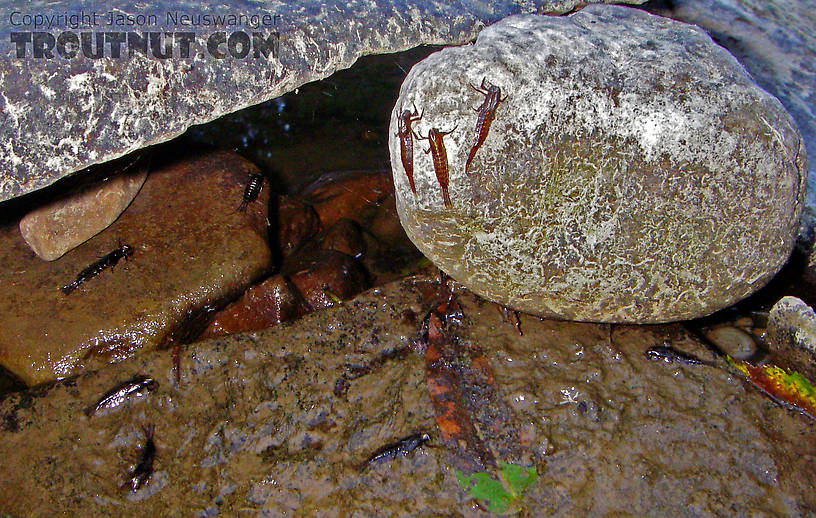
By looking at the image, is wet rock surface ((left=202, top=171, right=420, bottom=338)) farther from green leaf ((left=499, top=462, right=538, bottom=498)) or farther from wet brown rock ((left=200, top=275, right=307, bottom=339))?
green leaf ((left=499, top=462, right=538, bottom=498))

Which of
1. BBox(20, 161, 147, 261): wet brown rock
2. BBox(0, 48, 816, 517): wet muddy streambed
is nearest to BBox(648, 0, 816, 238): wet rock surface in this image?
BBox(0, 48, 816, 517): wet muddy streambed

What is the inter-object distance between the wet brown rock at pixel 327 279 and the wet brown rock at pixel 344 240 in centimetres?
24

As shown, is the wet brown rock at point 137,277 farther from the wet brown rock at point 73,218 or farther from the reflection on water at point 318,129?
the reflection on water at point 318,129

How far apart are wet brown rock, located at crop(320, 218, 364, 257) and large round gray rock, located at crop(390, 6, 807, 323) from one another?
1674 mm

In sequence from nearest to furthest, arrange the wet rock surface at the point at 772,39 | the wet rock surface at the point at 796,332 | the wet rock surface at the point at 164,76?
the wet rock surface at the point at 164,76
the wet rock surface at the point at 796,332
the wet rock surface at the point at 772,39

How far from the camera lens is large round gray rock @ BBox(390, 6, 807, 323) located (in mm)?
2627

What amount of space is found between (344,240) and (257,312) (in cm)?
105

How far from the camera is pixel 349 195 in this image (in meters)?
5.00

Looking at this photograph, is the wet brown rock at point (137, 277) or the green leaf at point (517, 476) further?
the wet brown rock at point (137, 277)

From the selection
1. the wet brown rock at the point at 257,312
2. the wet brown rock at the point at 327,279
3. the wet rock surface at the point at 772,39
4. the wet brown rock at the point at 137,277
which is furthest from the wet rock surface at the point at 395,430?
the wet rock surface at the point at 772,39

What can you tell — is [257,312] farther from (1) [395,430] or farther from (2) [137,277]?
(1) [395,430]

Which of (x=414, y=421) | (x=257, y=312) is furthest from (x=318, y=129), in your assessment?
(x=414, y=421)

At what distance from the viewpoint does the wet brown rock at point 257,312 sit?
3814mm

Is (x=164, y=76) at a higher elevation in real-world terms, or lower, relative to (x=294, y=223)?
higher
